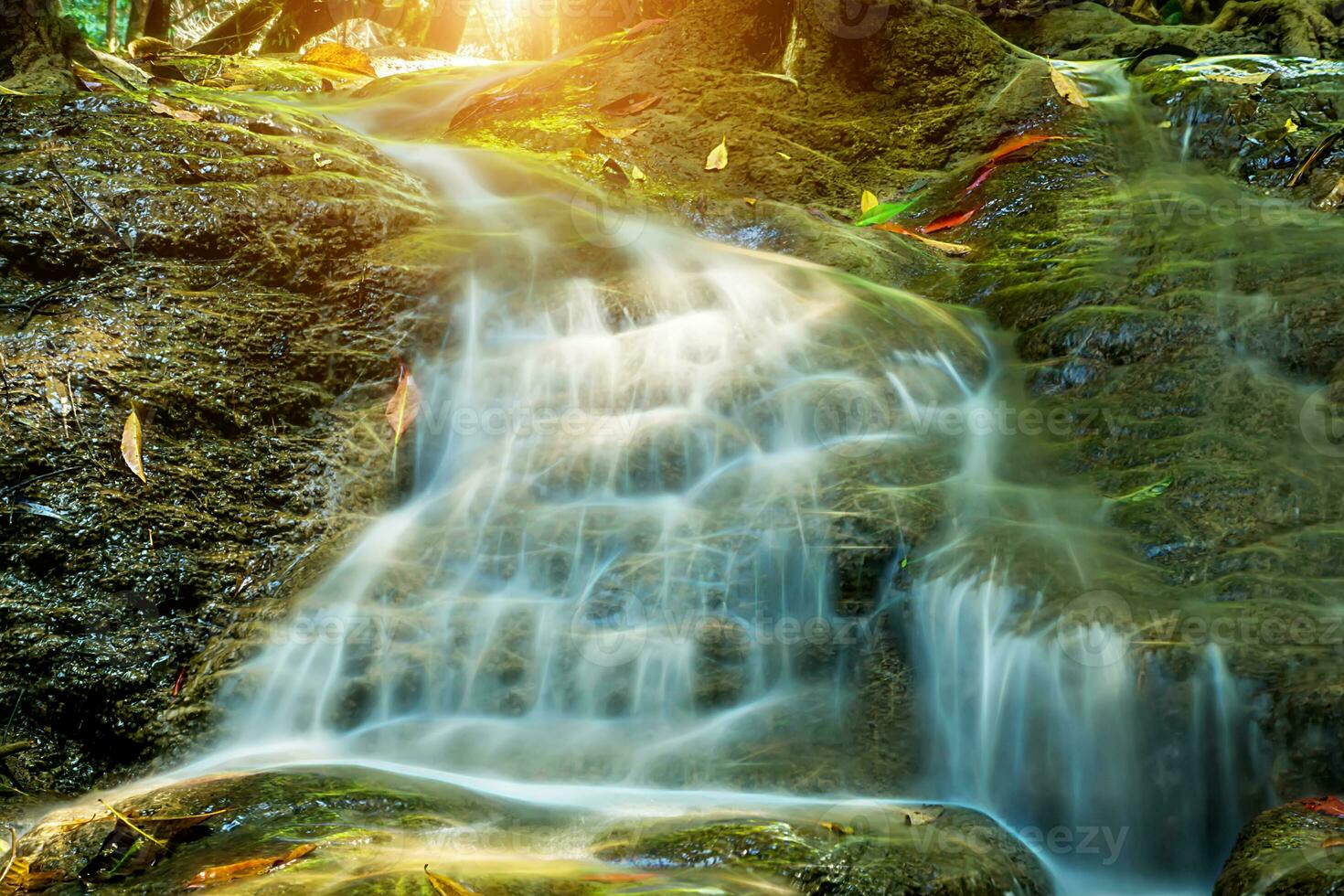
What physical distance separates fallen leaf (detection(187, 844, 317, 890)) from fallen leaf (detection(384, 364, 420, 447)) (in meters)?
2.15

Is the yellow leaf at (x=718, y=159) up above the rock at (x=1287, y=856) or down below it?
above

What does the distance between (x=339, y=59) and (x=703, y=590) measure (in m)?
9.33

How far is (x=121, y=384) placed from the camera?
375cm

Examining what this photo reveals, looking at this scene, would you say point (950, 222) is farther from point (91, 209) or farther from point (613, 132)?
point (91, 209)

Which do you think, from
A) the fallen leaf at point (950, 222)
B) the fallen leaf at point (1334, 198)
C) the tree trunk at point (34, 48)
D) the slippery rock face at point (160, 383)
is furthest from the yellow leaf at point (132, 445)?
the fallen leaf at point (1334, 198)

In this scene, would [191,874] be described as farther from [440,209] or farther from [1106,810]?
[440,209]

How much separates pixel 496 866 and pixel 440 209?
3.89 metres

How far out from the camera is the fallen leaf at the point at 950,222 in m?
6.16

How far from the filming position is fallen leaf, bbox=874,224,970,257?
586 centimetres

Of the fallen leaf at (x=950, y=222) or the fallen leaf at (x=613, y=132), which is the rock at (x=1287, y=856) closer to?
the fallen leaf at (x=950, y=222)

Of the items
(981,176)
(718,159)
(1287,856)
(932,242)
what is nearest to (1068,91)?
(981,176)

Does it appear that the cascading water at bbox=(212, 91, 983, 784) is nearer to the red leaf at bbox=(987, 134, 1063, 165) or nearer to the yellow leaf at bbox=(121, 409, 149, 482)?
the yellow leaf at bbox=(121, 409, 149, 482)

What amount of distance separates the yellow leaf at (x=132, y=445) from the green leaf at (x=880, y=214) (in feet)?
14.1

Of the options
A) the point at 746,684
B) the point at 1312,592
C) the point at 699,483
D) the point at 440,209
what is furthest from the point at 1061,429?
the point at 440,209
